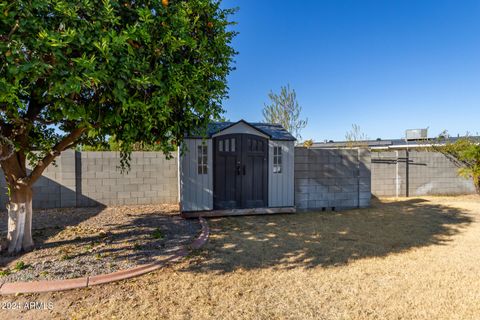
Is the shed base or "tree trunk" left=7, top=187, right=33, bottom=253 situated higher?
"tree trunk" left=7, top=187, right=33, bottom=253

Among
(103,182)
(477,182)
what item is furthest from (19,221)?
(477,182)

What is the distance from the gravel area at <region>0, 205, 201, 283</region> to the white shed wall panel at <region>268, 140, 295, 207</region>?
92.9 inches

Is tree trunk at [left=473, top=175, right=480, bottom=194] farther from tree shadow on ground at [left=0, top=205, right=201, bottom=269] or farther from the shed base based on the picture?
tree shadow on ground at [left=0, top=205, right=201, bottom=269]

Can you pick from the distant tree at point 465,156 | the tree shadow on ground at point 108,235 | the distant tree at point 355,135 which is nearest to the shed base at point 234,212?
the tree shadow on ground at point 108,235

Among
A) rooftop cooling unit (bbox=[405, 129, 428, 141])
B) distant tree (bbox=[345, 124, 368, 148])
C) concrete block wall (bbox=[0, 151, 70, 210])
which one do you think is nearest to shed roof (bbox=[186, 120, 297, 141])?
concrete block wall (bbox=[0, 151, 70, 210])

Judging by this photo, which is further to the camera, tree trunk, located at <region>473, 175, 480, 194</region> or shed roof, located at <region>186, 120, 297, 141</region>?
tree trunk, located at <region>473, 175, 480, 194</region>

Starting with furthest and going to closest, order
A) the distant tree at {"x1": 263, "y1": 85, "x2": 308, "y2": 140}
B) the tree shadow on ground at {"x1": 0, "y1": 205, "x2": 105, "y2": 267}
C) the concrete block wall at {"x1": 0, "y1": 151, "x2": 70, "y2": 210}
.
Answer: the distant tree at {"x1": 263, "y1": 85, "x2": 308, "y2": 140}, the concrete block wall at {"x1": 0, "y1": 151, "x2": 70, "y2": 210}, the tree shadow on ground at {"x1": 0, "y1": 205, "x2": 105, "y2": 267}

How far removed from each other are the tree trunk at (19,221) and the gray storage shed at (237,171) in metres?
3.05

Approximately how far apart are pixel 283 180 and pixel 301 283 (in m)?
4.16

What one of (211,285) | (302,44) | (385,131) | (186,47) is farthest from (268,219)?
(385,131)

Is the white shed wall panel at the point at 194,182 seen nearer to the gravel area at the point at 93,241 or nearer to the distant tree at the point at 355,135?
the gravel area at the point at 93,241

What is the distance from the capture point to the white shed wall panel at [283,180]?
6949 millimetres

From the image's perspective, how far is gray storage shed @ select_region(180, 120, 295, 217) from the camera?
21.0 feet

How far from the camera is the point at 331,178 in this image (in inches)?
302
